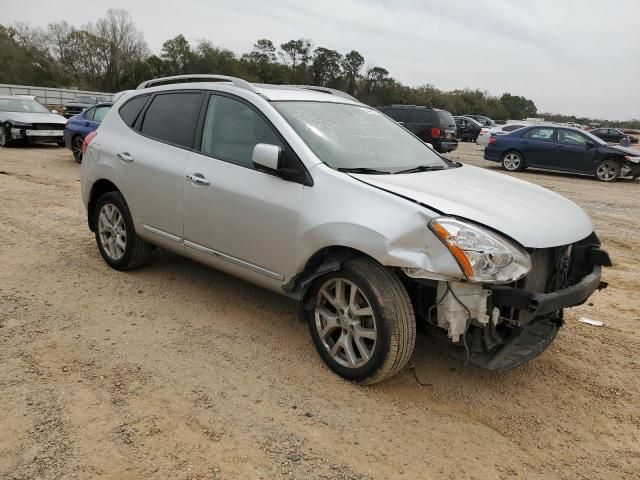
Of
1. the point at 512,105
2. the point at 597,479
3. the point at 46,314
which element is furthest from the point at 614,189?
the point at 512,105

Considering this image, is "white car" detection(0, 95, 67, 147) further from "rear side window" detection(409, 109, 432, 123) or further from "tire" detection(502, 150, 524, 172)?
"tire" detection(502, 150, 524, 172)

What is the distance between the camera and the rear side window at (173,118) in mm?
4152

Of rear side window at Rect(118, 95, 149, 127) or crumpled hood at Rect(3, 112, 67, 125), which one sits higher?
rear side window at Rect(118, 95, 149, 127)

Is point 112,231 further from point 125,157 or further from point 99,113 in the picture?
point 99,113

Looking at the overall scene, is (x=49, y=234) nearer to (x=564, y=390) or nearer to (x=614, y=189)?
(x=564, y=390)

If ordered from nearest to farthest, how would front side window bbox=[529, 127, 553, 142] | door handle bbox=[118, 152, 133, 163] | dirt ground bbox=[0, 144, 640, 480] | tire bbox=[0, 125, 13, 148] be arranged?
1. dirt ground bbox=[0, 144, 640, 480]
2. door handle bbox=[118, 152, 133, 163]
3. tire bbox=[0, 125, 13, 148]
4. front side window bbox=[529, 127, 553, 142]

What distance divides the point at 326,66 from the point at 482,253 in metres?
78.8

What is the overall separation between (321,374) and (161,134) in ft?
8.09

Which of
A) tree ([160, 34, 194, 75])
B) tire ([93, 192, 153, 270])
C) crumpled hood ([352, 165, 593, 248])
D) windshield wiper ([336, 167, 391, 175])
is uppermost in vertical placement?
tree ([160, 34, 194, 75])

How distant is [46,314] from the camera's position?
13.0 ft

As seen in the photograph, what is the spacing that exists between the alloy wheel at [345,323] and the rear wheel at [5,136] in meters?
14.9

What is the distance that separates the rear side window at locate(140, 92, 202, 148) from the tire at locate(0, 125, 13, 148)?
12.6m

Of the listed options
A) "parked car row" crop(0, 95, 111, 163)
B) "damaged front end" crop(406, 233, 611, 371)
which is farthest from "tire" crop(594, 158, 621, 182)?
"parked car row" crop(0, 95, 111, 163)

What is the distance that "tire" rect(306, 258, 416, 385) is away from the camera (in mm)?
2914
